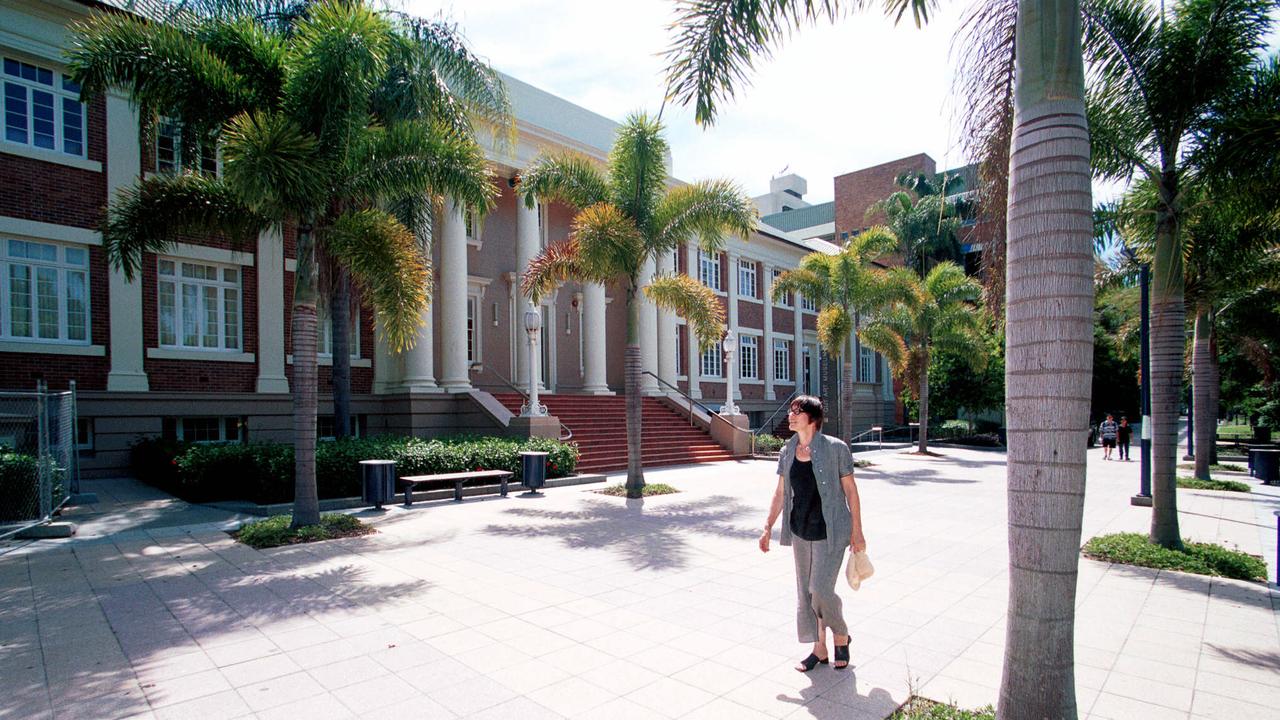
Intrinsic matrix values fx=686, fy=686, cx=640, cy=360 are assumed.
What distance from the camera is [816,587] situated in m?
4.53

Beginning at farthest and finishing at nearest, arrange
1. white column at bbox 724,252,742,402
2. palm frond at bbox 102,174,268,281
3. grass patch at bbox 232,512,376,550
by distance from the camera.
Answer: white column at bbox 724,252,742,402 → palm frond at bbox 102,174,268,281 → grass patch at bbox 232,512,376,550

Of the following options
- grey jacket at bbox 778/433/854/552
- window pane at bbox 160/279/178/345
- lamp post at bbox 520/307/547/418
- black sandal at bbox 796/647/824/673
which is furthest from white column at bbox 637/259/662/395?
grey jacket at bbox 778/433/854/552

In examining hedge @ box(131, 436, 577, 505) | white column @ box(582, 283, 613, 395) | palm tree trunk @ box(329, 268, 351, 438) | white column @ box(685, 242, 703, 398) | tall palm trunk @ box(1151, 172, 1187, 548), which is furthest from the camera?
white column @ box(685, 242, 703, 398)

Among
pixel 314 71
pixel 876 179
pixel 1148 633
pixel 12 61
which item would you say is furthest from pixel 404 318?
pixel 876 179

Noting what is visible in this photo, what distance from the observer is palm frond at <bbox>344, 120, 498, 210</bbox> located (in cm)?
991

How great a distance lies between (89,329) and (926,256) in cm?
4112

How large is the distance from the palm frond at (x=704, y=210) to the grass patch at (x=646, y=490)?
5045mm

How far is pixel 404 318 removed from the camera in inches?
375

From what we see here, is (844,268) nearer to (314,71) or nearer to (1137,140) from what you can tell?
(1137,140)

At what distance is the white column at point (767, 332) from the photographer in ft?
106

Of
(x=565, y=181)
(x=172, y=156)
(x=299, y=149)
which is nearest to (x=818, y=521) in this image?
(x=299, y=149)

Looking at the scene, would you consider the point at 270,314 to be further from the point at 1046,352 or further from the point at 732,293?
the point at 732,293

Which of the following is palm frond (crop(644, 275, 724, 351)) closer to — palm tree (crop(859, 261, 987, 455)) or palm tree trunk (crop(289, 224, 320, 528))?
palm tree trunk (crop(289, 224, 320, 528))

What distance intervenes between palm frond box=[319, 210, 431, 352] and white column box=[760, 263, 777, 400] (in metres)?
24.5
